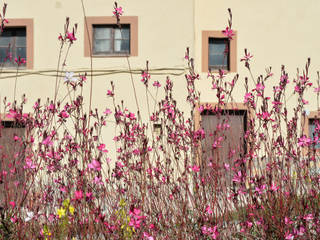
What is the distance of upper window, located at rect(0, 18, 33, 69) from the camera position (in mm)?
8914

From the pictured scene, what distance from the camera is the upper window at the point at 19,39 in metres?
8.91

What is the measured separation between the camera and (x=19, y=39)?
9320mm

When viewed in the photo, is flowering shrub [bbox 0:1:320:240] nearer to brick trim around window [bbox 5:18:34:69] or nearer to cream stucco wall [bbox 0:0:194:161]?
cream stucco wall [bbox 0:0:194:161]

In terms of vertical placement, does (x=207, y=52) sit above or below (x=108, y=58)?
above

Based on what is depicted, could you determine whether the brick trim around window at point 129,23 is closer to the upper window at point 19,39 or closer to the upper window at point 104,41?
the upper window at point 104,41

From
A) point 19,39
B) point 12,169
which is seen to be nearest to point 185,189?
point 12,169

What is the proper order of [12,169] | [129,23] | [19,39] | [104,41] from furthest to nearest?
1. [19,39]
2. [104,41]
3. [129,23]
4. [12,169]

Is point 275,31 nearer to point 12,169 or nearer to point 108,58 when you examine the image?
point 108,58

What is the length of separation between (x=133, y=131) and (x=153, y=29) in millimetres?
5502

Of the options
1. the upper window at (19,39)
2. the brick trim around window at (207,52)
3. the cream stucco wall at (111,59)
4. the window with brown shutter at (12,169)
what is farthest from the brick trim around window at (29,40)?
the window with brown shutter at (12,169)

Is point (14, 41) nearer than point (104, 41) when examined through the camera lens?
No

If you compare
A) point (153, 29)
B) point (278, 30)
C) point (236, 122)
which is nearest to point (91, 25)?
point (153, 29)

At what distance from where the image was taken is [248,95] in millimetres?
2850

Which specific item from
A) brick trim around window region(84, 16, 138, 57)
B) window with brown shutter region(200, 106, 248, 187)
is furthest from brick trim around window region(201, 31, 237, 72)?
window with brown shutter region(200, 106, 248, 187)
